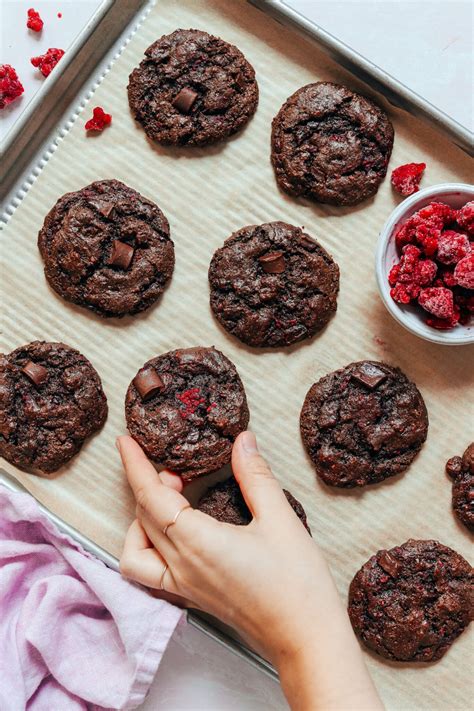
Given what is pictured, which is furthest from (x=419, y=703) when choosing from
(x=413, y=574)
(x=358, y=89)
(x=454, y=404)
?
(x=358, y=89)

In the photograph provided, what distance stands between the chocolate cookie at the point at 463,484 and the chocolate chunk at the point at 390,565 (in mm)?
282

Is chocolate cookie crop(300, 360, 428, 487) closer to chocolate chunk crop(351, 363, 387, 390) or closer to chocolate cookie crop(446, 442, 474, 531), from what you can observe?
chocolate chunk crop(351, 363, 387, 390)

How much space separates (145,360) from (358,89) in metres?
1.21

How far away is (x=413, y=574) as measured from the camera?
251cm

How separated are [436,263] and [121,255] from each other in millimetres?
1045

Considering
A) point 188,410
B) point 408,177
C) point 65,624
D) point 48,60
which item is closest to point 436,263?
point 408,177

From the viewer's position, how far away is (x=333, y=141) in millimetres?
2545

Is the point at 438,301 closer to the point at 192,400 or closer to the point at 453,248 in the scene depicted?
the point at 453,248

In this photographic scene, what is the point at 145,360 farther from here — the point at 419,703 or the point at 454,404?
the point at 419,703

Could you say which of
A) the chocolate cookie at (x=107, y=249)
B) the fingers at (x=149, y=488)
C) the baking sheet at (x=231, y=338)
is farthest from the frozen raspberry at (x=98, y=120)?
the fingers at (x=149, y=488)

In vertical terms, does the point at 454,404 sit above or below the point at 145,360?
above

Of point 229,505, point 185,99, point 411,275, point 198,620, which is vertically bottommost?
point 198,620

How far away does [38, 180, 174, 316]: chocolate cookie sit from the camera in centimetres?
252

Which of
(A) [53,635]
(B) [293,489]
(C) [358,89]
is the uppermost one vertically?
(C) [358,89]
